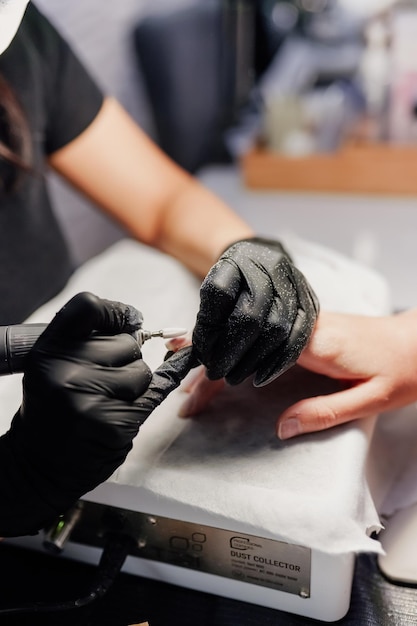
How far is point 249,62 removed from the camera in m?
1.87

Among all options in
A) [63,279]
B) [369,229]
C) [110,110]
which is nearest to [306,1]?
[369,229]

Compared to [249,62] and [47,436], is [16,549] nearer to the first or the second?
[47,436]

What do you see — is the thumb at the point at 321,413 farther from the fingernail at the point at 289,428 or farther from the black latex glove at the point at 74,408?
the black latex glove at the point at 74,408

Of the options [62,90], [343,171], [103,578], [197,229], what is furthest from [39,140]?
[343,171]

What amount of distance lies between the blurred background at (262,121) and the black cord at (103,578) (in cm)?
59

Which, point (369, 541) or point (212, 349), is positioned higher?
point (212, 349)

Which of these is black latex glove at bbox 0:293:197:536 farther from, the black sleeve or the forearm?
the black sleeve

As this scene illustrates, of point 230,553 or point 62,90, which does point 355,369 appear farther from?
point 62,90

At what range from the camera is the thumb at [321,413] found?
0.57 m

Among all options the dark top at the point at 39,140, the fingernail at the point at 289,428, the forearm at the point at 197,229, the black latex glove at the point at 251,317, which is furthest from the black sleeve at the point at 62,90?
the fingernail at the point at 289,428

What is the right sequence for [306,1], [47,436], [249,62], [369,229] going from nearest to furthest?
[47,436] → [369,229] → [249,62] → [306,1]

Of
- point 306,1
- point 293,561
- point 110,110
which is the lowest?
point 293,561

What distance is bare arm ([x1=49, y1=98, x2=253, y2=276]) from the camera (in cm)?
97

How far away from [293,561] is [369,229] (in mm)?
813
